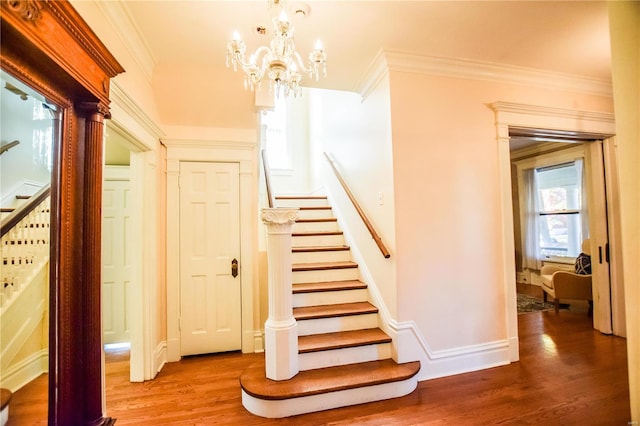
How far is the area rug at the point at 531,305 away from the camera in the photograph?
411 centimetres

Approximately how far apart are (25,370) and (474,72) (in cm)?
351

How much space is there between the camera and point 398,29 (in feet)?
6.87

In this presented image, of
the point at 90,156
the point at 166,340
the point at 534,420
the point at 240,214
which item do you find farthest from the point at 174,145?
the point at 534,420

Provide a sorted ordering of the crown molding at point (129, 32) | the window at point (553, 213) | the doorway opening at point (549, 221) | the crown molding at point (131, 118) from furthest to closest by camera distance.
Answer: the window at point (553, 213) < the doorway opening at point (549, 221) < the crown molding at point (131, 118) < the crown molding at point (129, 32)

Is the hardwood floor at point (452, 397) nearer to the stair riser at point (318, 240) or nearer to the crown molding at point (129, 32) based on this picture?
the stair riser at point (318, 240)

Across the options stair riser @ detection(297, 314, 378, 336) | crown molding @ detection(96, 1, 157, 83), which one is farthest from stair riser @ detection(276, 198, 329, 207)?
crown molding @ detection(96, 1, 157, 83)

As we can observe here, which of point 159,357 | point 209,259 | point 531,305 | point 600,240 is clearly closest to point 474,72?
point 600,240

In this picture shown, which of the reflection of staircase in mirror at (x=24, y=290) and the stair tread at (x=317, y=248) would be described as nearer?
the reflection of staircase in mirror at (x=24, y=290)

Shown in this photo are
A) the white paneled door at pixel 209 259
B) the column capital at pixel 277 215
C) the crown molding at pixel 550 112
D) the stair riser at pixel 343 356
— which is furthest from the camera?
the white paneled door at pixel 209 259

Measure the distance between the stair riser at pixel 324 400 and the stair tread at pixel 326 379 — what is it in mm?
45

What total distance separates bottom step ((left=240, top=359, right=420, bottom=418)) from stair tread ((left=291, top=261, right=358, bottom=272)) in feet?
3.24

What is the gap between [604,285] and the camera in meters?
3.16

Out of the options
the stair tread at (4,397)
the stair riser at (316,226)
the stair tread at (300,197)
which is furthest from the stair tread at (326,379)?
the stair tread at (300,197)

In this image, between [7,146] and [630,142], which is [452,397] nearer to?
[630,142]
